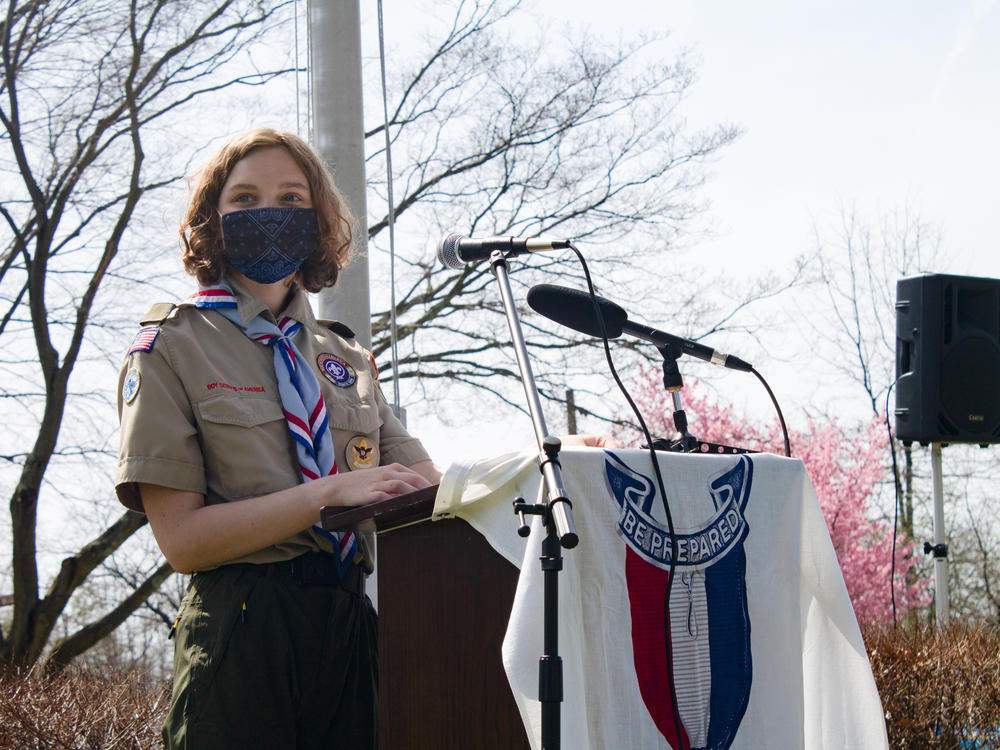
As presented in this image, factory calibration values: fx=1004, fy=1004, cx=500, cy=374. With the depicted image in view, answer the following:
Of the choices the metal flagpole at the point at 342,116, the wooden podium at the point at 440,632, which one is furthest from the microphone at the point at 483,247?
the metal flagpole at the point at 342,116

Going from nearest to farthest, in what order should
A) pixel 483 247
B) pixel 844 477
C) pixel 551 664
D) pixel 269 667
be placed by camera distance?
pixel 551 664 → pixel 269 667 → pixel 483 247 → pixel 844 477

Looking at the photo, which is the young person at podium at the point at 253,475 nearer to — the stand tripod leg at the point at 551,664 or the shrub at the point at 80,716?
the stand tripod leg at the point at 551,664

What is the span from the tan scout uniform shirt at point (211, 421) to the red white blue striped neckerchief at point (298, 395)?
2 centimetres

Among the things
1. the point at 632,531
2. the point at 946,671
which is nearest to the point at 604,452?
the point at 632,531

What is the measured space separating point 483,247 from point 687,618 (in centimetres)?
83

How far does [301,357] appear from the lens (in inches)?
82.4

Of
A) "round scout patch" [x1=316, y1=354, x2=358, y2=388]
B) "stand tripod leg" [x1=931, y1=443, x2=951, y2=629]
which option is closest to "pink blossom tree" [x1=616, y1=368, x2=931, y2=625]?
"stand tripod leg" [x1=931, y1=443, x2=951, y2=629]

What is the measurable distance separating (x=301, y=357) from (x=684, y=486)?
83 cm

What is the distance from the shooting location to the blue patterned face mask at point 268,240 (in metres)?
2.10

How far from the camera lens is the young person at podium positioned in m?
1.78

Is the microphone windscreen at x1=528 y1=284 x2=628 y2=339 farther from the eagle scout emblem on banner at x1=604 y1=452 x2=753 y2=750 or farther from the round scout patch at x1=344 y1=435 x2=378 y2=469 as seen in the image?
the round scout patch at x1=344 y1=435 x2=378 y2=469

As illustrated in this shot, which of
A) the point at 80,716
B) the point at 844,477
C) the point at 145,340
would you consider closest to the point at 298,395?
the point at 145,340

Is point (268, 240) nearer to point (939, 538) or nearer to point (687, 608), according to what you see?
point (687, 608)

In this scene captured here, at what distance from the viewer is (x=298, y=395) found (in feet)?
6.55
